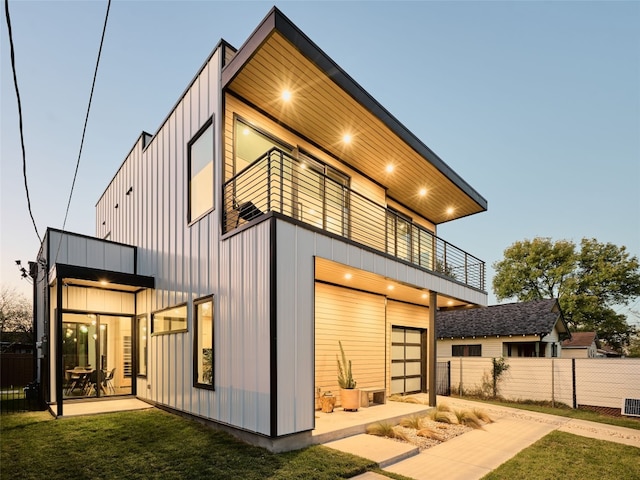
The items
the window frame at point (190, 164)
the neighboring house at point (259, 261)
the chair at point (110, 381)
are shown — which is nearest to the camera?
the neighboring house at point (259, 261)

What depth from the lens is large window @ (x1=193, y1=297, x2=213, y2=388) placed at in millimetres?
7422

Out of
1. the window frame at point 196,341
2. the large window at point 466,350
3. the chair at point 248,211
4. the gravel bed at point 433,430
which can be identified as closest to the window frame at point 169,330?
the window frame at point 196,341

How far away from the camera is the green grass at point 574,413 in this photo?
9727 millimetres

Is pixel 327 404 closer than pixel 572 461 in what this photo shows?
No

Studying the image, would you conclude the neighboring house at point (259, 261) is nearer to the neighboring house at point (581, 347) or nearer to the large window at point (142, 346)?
the large window at point (142, 346)

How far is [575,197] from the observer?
7562cm

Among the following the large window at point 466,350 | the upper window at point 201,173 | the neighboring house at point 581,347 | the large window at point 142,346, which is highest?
the upper window at point 201,173

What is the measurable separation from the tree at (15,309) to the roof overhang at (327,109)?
3365 cm

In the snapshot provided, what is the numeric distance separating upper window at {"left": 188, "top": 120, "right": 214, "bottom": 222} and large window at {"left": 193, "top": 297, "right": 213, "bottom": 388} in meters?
1.81

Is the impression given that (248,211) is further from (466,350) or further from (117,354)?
(466,350)

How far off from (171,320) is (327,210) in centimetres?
428

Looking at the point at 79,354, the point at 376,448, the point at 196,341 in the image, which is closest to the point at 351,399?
the point at 376,448

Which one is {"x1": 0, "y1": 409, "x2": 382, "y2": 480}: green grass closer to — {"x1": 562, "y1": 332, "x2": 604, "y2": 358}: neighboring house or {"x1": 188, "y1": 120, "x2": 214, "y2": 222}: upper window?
{"x1": 188, "y1": 120, "x2": 214, "y2": 222}: upper window

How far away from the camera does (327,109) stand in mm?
8172
